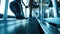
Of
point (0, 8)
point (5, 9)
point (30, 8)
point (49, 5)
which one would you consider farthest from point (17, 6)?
point (49, 5)

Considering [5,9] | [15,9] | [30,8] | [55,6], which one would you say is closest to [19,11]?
[15,9]

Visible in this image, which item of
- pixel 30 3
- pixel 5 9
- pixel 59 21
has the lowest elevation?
pixel 59 21

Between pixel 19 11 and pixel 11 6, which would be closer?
pixel 11 6

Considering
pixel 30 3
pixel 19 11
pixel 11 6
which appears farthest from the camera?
pixel 19 11

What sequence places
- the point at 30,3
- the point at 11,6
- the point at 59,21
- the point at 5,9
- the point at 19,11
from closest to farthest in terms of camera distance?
the point at 5,9 < the point at 59,21 < the point at 30,3 < the point at 11,6 < the point at 19,11

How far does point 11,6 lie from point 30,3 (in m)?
0.33

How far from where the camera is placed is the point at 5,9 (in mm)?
1002

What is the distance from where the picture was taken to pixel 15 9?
1697 millimetres

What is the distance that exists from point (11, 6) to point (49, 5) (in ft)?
3.23

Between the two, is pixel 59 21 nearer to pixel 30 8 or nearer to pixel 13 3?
pixel 30 8

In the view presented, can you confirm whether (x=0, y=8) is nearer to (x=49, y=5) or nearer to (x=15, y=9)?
(x=15, y=9)

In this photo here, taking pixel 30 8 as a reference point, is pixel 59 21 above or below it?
below

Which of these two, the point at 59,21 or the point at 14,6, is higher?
the point at 14,6

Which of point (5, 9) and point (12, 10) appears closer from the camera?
point (5, 9)
